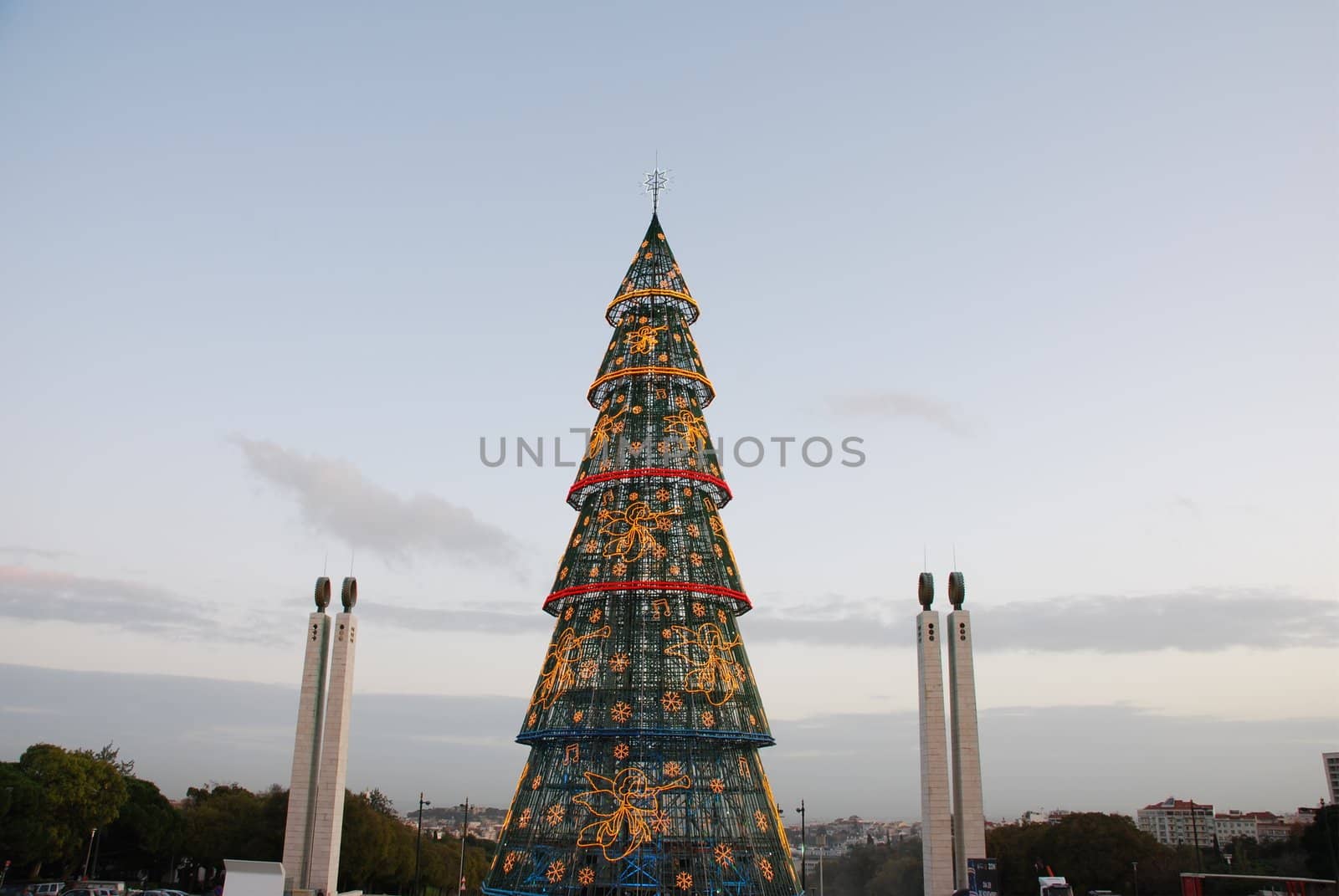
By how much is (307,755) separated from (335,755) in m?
0.93

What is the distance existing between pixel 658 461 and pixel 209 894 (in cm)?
4225

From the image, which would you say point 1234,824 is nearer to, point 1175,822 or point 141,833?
point 1175,822

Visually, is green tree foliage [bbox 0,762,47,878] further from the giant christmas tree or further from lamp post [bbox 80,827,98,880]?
the giant christmas tree

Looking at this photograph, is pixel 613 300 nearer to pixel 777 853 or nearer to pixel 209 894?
pixel 777 853

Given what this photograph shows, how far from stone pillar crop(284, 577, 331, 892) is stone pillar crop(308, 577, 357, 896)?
259mm

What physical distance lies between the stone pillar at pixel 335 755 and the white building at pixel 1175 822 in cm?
14475

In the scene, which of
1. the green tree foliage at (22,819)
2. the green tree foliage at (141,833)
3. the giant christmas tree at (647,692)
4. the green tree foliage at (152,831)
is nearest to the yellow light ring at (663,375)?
the giant christmas tree at (647,692)

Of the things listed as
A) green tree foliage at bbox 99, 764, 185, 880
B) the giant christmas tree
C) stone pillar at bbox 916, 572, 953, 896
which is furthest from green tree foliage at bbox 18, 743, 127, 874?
stone pillar at bbox 916, 572, 953, 896

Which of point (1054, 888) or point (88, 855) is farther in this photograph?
point (88, 855)

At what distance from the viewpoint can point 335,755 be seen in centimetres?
3550

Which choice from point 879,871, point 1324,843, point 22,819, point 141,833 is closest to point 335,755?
point 22,819

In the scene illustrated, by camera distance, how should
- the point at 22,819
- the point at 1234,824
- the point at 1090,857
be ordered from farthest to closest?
the point at 1234,824 < the point at 1090,857 < the point at 22,819

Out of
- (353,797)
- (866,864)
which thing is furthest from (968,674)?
(866,864)

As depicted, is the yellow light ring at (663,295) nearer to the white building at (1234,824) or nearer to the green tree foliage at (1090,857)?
the green tree foliage at (1090,857)
